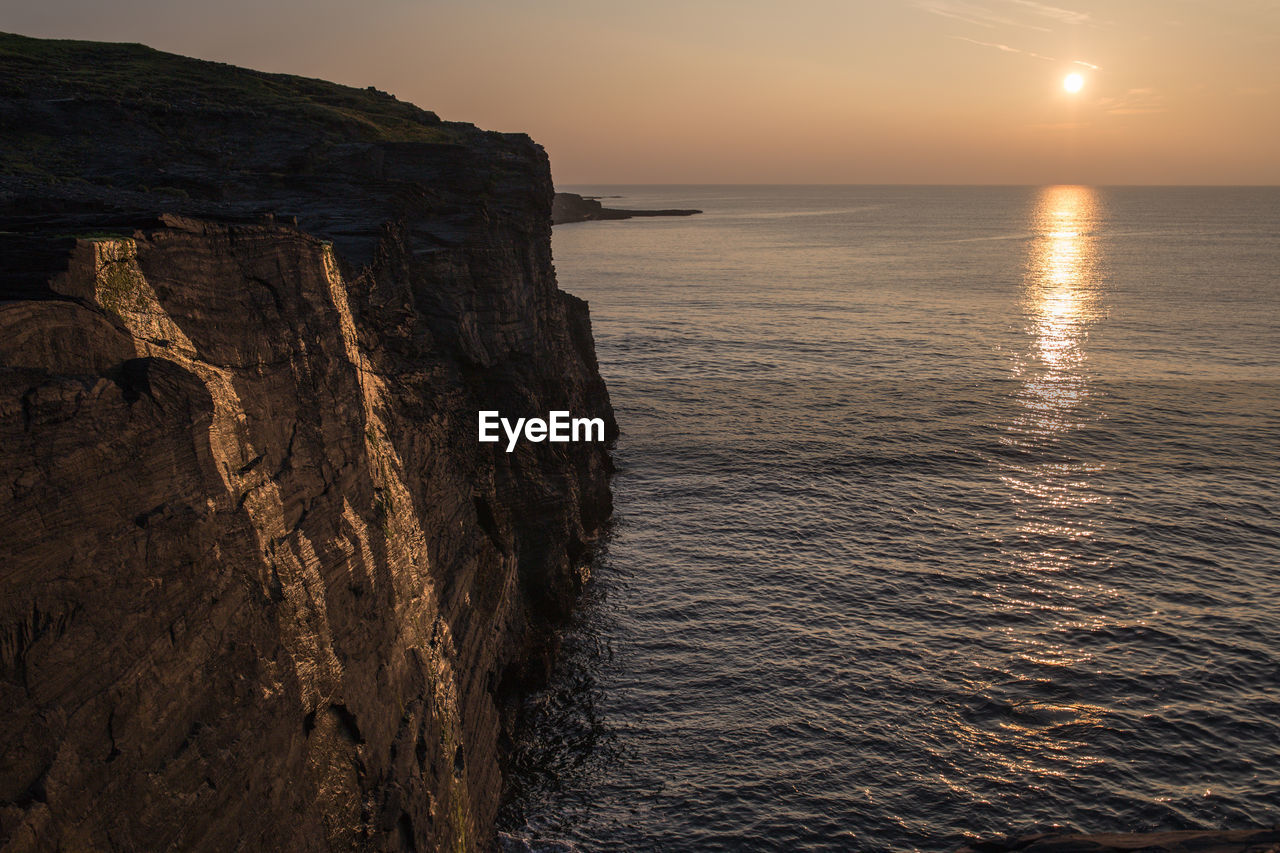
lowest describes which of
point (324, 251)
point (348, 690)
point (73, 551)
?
point (348, 690)

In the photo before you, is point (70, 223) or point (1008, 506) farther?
point (1008, 506)

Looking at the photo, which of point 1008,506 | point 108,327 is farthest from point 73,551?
point 1008,506

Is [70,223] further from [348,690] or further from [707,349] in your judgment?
[707,349]

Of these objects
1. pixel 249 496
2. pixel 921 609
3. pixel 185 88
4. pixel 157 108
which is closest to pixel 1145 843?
pixel 921 609

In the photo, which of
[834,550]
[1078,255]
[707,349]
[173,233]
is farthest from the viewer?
[1078,255]

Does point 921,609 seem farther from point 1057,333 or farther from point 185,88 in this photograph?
point 1057,333

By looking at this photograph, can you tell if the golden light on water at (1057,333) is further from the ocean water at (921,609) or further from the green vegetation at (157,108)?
the green vegetation at (157,108)

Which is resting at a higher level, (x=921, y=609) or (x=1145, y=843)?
(x=921, y=609)
